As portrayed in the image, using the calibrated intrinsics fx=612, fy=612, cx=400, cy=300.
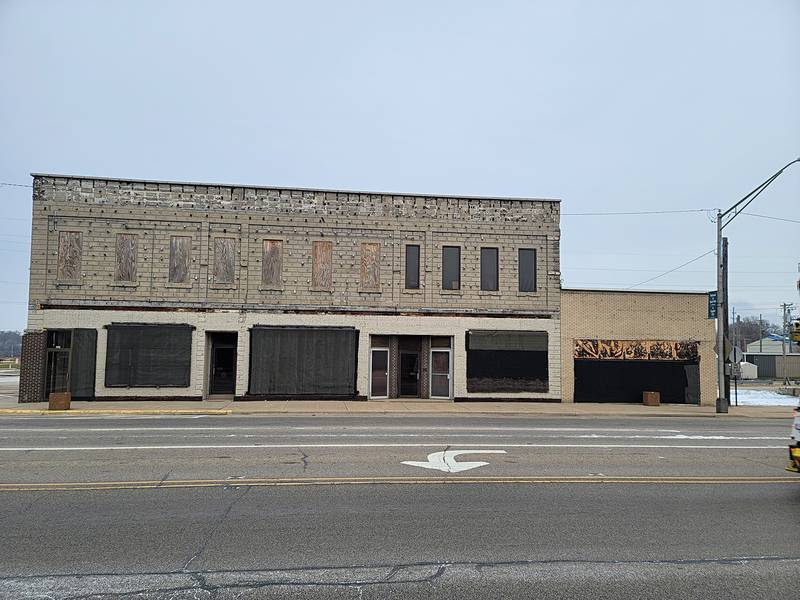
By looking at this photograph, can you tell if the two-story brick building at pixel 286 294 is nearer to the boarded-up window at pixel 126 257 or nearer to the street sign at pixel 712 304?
the boarded-up window at pixel 126 257

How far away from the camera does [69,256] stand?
23.5 m

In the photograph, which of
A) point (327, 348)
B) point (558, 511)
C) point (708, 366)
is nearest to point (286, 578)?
point (558, 511)

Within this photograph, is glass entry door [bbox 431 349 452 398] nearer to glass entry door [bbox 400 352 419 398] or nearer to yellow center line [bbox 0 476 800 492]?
glass entry door [bbox 400 352 419 398]

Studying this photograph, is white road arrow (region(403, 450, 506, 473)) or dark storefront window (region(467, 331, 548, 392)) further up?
dark storefront window (region(467, 331, 548, 392))

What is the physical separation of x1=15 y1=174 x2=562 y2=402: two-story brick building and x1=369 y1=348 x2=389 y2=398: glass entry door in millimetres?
62

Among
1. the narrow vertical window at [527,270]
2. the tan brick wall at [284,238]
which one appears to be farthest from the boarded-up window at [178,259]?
the narrow vertical window at [527,270]

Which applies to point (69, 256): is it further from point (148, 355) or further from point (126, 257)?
point (148, 355)

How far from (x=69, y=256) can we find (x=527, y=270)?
1817 centimetres

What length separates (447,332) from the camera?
24.9m

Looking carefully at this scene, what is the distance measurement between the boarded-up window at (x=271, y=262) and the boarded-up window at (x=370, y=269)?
332 cm

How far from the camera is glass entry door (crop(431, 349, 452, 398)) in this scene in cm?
2525

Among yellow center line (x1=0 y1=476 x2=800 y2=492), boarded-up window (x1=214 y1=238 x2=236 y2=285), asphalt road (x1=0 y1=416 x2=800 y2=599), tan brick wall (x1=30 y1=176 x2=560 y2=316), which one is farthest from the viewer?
boarded-up window (x1=214 y1=238 x2=236 y2=285)

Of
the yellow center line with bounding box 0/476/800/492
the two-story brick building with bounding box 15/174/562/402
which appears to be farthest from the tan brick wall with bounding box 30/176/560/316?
the yellow center line with bounding box 0/476/800/492

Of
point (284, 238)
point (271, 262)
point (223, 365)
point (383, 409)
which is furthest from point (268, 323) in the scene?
point (383, 409)
